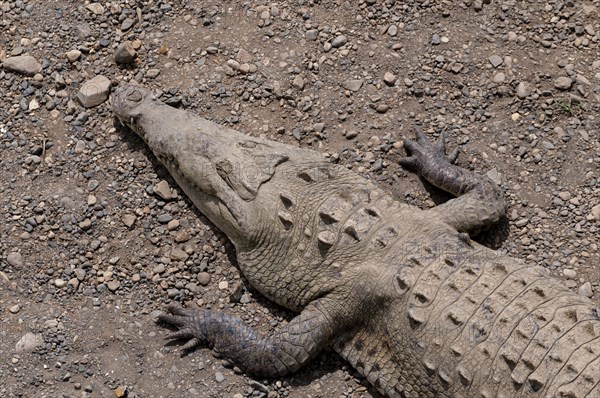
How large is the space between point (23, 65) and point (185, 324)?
2761mm

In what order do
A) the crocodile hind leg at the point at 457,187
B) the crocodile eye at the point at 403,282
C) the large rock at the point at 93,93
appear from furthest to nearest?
the large rock at the point at 93,93, the crocodile hind leg at the point at 457,187, the crocodile eye at the point at 403,282

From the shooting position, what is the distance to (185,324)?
6.25 m

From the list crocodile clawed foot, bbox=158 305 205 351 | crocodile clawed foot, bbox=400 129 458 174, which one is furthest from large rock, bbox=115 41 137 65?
crocodile clawed foot, bbox=400 129 458 174

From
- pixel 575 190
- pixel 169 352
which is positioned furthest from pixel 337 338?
pixel 575 190

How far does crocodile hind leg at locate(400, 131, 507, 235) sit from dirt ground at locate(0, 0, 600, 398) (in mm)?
148

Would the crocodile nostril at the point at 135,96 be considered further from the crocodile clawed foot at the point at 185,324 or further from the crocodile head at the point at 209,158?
the crocodile clawed foot at the point at 185,324

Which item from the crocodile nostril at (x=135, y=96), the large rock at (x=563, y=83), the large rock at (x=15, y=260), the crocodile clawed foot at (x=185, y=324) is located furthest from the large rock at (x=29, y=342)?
the large rock at (x=563, y=83)

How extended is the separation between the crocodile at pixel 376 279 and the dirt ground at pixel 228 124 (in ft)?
0.75

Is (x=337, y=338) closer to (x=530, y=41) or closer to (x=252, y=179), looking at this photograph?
(x=252, y=179)

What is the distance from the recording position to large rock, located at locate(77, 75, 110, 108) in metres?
7.20

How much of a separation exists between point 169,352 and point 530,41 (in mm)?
3874

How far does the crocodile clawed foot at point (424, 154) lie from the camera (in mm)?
6688

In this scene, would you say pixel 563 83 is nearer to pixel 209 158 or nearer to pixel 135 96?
pixel 209 158

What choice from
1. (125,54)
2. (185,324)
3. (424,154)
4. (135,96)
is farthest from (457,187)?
(125,54)
